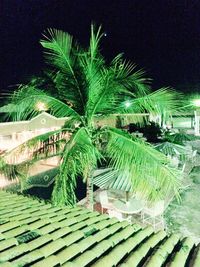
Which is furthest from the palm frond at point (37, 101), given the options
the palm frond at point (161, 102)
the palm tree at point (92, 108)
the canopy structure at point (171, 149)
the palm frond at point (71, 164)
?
the canopy structure at point (171, 149)

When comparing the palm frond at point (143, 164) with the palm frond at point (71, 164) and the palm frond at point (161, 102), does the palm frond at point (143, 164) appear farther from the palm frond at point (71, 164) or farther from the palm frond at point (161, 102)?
the palm frond at point (161, 102)

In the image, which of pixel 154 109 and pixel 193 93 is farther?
pixel 193 93

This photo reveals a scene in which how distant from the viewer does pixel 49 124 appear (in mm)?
23266

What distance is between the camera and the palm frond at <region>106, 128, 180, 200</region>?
6098 millimetres

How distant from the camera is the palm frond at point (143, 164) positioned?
6098mm

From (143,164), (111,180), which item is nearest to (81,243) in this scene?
(143,164)

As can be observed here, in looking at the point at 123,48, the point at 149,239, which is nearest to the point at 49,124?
the point at 123,48

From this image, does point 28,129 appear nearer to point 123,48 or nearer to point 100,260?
point 123,48

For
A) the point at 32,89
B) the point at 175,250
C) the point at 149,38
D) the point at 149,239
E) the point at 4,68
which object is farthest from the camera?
the point at 149,38

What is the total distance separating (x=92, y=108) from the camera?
720 centimetres

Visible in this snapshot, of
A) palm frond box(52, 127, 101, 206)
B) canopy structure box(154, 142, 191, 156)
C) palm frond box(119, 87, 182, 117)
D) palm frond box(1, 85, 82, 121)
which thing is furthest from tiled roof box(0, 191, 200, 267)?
canopy structure box(154, 142, 191, 156)

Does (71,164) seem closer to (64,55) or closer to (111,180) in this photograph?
(64,55)

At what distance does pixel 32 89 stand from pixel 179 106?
139 inches

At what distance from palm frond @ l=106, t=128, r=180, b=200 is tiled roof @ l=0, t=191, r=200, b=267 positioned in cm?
116
